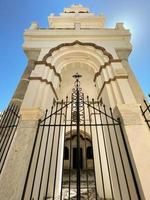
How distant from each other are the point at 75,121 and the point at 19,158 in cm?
262

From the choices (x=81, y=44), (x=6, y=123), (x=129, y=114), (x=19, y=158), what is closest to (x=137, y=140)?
(x=129, y=114)

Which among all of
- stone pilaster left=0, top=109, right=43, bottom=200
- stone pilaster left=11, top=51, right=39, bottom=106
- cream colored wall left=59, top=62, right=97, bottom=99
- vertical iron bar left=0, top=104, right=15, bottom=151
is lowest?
stone pilaster left=0, top=109, right=43, bottom=200

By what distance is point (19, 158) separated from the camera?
12.8 feet

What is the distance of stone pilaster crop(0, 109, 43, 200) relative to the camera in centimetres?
342

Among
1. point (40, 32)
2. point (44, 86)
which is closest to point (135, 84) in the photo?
point (44, 86)

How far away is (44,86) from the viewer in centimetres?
614

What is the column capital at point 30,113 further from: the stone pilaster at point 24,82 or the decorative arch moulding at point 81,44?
the decorative arch moulding at point 81,44

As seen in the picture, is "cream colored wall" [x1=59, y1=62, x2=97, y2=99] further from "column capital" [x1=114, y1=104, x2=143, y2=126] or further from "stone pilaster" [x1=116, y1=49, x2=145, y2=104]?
"column capital" [x1=114, y1=104, x2=143, y2=126]

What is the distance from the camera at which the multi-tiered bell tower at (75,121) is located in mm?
3857

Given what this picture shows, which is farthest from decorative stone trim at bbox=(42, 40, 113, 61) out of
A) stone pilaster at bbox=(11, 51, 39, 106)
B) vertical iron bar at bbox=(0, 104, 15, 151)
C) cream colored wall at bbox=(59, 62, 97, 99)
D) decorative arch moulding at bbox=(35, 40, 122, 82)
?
vertical iron bar at bbox=(0, 104, 15, 151)

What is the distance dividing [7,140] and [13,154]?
694mm

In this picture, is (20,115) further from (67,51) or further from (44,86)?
(67,51)

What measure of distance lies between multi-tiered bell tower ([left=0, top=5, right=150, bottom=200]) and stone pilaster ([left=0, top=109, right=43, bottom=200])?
0.07 ft

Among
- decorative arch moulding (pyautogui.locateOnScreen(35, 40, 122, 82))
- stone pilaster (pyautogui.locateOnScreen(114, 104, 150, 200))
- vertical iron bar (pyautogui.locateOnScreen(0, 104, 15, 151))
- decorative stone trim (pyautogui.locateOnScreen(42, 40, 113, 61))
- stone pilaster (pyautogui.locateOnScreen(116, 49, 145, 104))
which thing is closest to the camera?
stone pilaster (pyautogui.locateOnScreen(114, 104, 150, 200))
